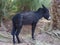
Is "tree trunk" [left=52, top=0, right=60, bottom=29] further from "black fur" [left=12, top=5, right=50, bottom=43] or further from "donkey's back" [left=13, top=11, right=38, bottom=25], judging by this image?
"donkey's back" [left=13, top=11, right=38, bottom=25]

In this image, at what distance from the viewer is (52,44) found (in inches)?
236

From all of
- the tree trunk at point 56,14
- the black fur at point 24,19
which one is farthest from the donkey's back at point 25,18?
the tree trunk at point 56,14

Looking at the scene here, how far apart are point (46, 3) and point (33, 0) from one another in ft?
3.30

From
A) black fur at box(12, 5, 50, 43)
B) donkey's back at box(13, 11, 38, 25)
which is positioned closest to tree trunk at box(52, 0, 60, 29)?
black fur at box(12, 5, 50, 43)

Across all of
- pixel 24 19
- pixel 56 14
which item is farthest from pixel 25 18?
pixel 56 14

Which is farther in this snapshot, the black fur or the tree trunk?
the tree trunk

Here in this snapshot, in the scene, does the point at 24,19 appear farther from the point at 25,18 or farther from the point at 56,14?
the point at 56,14

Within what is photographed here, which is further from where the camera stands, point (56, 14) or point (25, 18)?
point (56, 14)

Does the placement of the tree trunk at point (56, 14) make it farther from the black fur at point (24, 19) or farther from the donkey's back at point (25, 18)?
the donkey's back at point (25, 18)

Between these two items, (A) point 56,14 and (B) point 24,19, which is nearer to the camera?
(B) point 24,19

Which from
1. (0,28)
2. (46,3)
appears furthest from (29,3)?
(0,28)

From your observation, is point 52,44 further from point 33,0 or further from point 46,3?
point 46,3

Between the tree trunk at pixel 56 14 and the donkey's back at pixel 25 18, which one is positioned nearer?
the donkey's back at pixel 25 18

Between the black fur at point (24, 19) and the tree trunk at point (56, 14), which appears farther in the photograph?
the tree trunk at point (56, 14)
